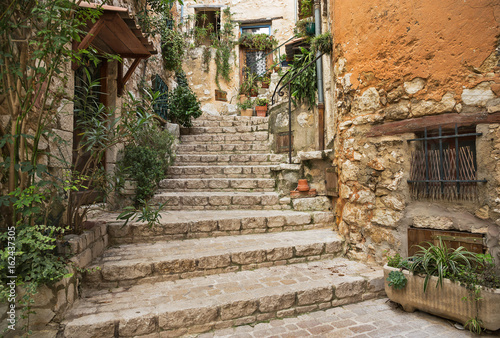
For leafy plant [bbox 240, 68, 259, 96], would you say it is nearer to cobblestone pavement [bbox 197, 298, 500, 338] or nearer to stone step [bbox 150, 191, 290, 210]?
stone step [bbox 150, 191, 290, 210]

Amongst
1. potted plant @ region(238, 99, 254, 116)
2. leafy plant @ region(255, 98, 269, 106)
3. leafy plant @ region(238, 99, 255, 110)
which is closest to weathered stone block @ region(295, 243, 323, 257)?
leafy plant @ region(255, 98, 269, 106)

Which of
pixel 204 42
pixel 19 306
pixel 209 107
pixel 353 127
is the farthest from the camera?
pixel 204 42

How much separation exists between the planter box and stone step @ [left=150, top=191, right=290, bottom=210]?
6.71 ft

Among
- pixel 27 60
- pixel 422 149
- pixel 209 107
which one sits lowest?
pixel 422 149

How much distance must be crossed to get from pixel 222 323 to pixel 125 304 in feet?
2.70

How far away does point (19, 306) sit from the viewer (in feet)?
6.38

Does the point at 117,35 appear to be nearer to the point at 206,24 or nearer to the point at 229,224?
the point at 229,224

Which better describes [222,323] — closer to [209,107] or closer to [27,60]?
[27,60]

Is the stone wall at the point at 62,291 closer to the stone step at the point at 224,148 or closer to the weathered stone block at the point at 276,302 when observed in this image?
the weathered stone block at the point at 276,302

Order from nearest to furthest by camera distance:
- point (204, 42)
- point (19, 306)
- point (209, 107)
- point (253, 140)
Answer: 1. point (19, 306)
2. point (253, 140)
3. point (209, 107)
4. point (204, 42)

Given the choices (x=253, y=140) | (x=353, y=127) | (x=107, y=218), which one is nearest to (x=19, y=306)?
(x=107, y=218)

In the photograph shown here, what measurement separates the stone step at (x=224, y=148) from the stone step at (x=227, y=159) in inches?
16.4

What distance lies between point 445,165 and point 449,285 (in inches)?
44.6

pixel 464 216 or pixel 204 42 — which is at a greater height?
→ pixel 204 42
